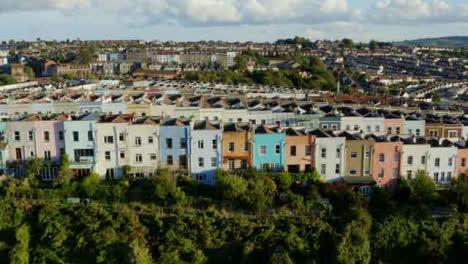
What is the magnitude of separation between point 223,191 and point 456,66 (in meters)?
120

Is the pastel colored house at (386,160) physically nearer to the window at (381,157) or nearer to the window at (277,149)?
the window at (381,157)

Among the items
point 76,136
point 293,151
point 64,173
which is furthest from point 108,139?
point 293,151

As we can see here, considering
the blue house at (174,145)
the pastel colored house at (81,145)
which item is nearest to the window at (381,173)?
the blue house at (174,145)

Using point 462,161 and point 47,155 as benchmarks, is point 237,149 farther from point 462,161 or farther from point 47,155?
point 462,161

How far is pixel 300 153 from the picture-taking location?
30094 mm

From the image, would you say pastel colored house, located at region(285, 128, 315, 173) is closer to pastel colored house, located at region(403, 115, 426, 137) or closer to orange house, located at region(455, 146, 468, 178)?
orange house, located at region(455, 146, 468, 178)

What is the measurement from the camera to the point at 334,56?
6161 inches

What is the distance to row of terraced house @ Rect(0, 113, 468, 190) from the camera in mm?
29922

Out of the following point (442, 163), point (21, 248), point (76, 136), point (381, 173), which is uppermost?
point (76, 136)

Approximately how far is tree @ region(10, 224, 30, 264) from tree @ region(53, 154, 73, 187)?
3246 millimetres

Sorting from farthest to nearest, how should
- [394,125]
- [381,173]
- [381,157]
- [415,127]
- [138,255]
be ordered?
[415,127], [394,125], [381,173], [381,157], [138,255]

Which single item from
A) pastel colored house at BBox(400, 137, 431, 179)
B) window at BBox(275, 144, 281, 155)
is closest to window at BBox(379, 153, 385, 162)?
pastel colored house at BBox(400, 137, 431, 179)

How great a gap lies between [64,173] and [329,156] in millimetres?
15676

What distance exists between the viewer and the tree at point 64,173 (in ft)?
94.2
